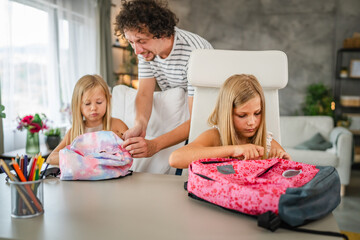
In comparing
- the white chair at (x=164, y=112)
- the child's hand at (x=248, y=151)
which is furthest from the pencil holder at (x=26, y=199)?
the white chair at (x=164, y=112)

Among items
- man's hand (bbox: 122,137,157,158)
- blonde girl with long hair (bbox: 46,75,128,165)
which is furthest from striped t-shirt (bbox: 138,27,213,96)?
man's hand (bbox: 122,137,157,158)

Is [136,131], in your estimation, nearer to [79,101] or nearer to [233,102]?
[79,101]

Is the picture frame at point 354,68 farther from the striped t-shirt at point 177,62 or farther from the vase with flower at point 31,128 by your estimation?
the vase with flower at point 31,128

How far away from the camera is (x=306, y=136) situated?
4.27m

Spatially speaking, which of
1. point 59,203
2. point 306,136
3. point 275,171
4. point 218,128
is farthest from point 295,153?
point 59,203

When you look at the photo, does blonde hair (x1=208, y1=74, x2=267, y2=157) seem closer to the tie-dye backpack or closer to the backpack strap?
the tie-dye backpack

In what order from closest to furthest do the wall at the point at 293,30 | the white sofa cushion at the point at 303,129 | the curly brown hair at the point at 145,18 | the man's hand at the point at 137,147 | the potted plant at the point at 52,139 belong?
the man's hand at the point at 137,147, the curly brown hair at the point at 145,18, the potted plant at the point at 52,139, the white sofa cushion at the point at 303,129, the wall at the point at 293,30

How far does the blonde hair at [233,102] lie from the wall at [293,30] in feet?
13.5

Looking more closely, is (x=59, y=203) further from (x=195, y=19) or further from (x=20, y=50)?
(x=195, y=19)

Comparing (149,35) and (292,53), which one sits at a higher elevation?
(292,53)

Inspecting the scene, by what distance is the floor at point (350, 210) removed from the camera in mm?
2656

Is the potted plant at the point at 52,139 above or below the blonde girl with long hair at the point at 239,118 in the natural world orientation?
below

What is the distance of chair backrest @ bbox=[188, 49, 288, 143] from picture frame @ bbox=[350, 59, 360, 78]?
3998 mm

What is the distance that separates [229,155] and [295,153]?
2.97 meters
